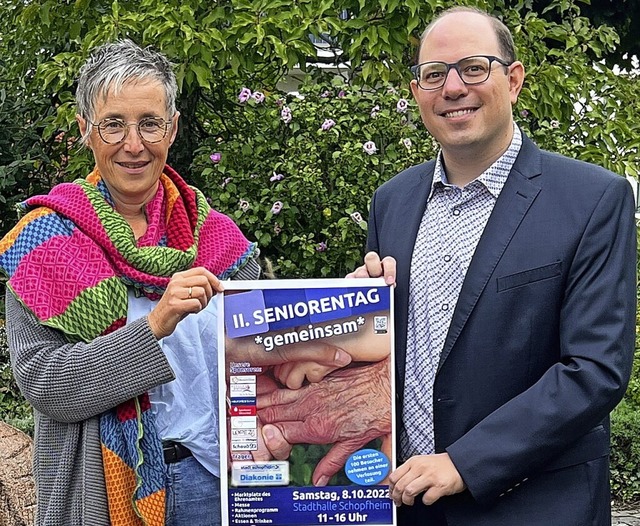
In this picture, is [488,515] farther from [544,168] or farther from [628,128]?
[628,128]

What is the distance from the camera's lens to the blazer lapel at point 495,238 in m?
2.45

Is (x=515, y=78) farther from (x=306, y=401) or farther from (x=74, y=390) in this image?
(x=74, y=390)

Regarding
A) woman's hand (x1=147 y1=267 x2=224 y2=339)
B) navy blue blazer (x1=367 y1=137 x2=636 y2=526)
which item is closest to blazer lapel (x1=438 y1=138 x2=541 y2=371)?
navy blue blazer (x1=367 y1=137 x2=636 y2=526)

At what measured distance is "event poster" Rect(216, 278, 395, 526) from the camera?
8.21 feet

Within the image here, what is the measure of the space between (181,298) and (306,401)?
0.44 m

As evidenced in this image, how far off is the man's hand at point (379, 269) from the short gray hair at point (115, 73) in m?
0.74

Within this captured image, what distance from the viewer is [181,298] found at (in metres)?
2.45

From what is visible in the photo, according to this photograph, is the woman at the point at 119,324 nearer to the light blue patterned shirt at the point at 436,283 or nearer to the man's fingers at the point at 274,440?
the man's fingers at the point at 274,440

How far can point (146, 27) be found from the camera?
5.79 meters

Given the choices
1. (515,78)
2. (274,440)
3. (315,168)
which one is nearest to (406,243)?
(515,78)

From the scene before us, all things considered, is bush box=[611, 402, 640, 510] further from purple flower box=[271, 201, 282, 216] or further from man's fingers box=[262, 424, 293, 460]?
man's fingers box=[262, 424, 293, 460]

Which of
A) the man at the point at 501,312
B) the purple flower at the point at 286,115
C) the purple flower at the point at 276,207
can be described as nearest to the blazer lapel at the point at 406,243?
the man at the point at 501,312

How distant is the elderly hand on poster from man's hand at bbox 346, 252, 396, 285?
0.73ft

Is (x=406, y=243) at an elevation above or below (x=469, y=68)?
below
